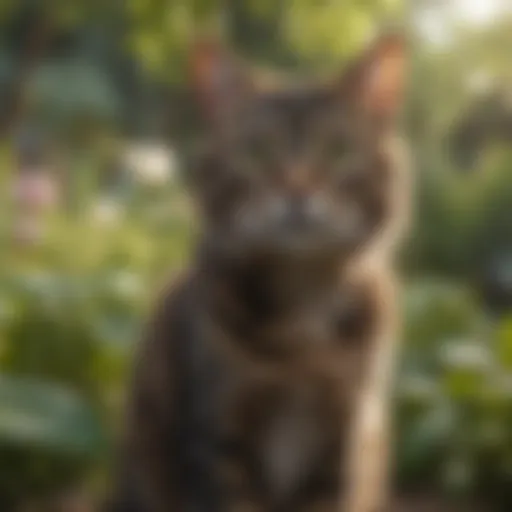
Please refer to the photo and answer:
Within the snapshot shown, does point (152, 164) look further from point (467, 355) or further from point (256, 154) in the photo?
point (256, 154)

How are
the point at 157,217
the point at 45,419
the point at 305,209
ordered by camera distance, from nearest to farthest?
the point at 305,209 → the point at 45,419 → the point at 157,217

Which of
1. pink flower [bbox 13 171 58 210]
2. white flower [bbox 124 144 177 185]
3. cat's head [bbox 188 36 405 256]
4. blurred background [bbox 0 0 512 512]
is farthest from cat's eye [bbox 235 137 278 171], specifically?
white flower [bbox 124 144 177 185]

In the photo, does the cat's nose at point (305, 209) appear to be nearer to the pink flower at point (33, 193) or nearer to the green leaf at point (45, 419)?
the green leaf at point (45, 419)

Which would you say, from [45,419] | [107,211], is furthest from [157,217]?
[45,419]

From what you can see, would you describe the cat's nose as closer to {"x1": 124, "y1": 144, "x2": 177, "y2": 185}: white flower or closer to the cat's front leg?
the cat's front leg

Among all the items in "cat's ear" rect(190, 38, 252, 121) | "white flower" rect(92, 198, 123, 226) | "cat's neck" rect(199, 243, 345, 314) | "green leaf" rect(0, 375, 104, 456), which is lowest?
"green leaf" rect(0, 375, 104, 456)

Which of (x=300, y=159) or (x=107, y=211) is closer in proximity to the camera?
(x=300, y=159)
